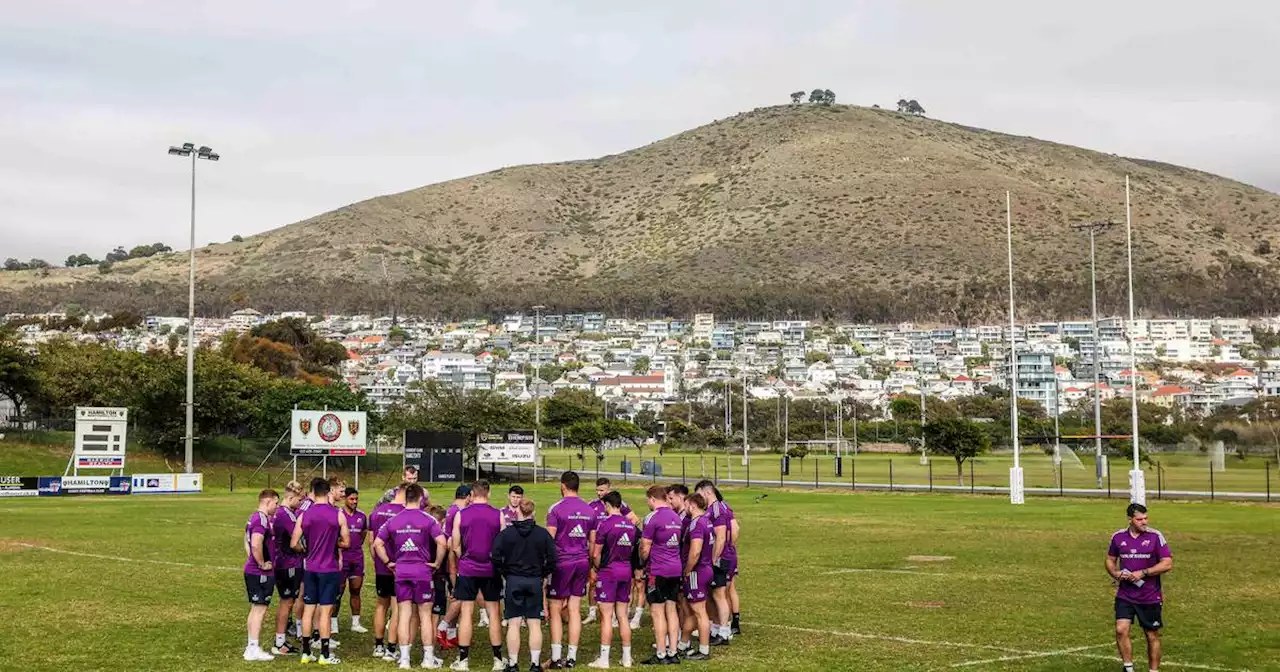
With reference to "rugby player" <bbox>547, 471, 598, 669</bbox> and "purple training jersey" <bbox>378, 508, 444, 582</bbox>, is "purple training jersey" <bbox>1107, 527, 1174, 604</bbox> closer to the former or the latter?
"rugby player" <bbox>547, 471, 598, 669</bbox>

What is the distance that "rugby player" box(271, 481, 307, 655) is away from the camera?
14703 millimetres

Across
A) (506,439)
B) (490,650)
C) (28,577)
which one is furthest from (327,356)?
(490,650)

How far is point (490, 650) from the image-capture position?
15.6 metres

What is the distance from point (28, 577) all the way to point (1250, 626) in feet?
66.4

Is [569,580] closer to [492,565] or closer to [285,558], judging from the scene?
[492,565]

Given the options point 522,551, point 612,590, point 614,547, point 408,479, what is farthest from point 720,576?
point 408,479

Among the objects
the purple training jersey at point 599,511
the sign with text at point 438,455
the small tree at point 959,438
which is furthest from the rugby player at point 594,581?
the sign with text at point 438,455

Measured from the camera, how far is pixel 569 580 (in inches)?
566

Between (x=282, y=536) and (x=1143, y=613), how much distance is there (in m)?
9.87

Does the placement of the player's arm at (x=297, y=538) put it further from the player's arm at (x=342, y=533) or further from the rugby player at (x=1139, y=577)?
the rugby player at (x=1139, y=577)

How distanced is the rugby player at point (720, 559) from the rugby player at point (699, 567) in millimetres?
204

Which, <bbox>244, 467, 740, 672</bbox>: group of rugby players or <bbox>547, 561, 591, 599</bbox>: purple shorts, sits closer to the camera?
<bbox>244, 467, 740, 672</bbox>: group of rugby players

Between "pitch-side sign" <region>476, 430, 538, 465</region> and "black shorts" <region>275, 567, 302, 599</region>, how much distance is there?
50243 mm

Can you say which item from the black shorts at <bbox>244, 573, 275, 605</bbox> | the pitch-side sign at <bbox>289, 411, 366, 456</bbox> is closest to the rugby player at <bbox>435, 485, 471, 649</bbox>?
the black shorts at <bbox>244, 573, 275, 605</bbox>
